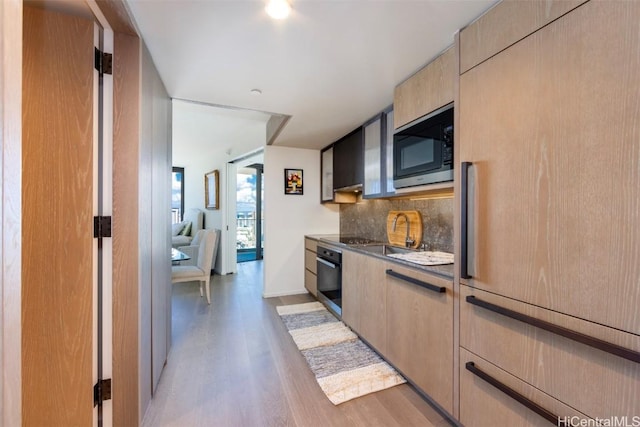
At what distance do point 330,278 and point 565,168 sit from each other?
239cm

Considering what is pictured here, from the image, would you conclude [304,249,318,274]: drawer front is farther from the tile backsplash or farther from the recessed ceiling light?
the recessed ceiling light

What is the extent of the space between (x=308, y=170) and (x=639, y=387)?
3.58 meters

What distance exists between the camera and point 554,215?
0.99m

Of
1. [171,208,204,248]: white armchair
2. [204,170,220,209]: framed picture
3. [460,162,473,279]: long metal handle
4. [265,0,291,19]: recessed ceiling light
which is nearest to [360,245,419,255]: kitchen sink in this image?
[460,162,473,279]: long metal handle

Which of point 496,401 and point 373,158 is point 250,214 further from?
point 496,401

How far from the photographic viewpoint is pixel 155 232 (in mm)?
1687

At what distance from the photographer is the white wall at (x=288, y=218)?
3758mm

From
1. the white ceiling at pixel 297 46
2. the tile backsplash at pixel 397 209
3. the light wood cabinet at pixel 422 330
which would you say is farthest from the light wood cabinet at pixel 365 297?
the white ceiling at pixel 297 46

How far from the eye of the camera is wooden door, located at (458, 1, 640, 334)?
821 millimetres

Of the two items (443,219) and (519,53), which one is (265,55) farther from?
(443,219)

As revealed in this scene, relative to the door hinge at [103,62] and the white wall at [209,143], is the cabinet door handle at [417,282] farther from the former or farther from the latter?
the white wall at [209,143]

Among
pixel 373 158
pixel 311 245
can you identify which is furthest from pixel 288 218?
pixel 373 158

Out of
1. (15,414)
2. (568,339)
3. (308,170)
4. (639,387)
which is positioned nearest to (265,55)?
(15,414)

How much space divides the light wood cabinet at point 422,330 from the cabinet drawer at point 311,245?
1.61 metres
